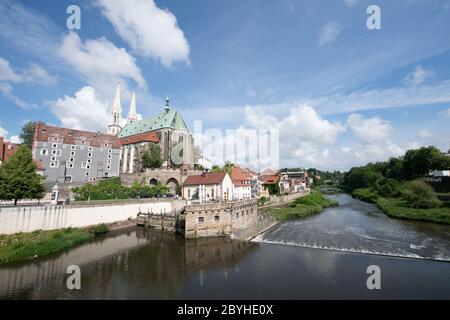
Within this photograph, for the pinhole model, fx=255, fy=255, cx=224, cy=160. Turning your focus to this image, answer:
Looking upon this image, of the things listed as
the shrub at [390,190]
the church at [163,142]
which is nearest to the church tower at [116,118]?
the church at [163,142]

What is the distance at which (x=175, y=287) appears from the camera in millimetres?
19453

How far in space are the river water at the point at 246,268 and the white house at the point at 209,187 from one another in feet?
49.6

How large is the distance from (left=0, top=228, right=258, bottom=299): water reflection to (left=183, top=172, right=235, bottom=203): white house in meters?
15.6

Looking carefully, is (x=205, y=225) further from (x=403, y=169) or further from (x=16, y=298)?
(x=403, y=169)

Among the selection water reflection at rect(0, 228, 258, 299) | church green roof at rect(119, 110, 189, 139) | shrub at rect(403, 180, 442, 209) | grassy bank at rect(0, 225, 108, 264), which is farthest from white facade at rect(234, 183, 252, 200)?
shrub at rect(403, 180, 442, 209)

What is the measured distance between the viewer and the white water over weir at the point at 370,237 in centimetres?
2680

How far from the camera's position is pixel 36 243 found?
27484mm

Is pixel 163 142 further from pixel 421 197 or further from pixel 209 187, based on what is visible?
pixel 421 197

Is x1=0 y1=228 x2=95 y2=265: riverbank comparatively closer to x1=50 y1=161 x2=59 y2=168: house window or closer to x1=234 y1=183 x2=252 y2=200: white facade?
x1=234 y1=183 x2=252 y2=200: white facade

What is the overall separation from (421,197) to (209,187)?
42.4 metres

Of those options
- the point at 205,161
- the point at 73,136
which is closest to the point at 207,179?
the point at 73,136

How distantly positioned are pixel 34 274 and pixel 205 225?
1835 centimetres

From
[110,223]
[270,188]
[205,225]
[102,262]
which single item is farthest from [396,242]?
[270,188]

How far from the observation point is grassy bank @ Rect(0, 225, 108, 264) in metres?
25.1
